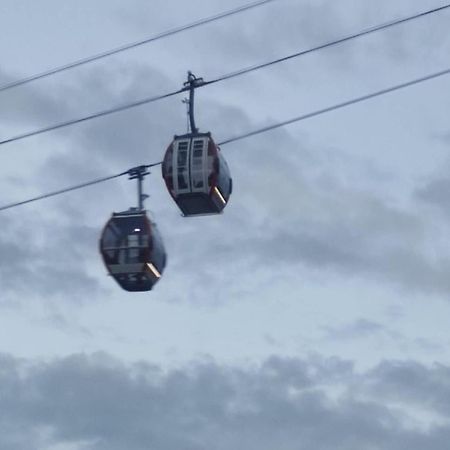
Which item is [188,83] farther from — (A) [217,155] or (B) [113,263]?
(B) [113,263]

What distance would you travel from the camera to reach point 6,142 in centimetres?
3725

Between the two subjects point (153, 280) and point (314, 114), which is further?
point (153, 280)

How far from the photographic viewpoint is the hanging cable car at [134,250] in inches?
1542

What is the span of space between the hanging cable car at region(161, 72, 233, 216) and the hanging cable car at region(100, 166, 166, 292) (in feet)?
3.22

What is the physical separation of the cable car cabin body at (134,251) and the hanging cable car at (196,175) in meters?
1.27

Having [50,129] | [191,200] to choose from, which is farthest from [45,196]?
[191,200]

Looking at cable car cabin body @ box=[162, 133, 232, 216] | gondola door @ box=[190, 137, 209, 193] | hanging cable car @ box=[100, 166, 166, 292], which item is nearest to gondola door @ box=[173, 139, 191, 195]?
cable car cabin body @ box=[162, 133, 232, 216]

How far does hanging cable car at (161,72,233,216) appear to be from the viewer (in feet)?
125

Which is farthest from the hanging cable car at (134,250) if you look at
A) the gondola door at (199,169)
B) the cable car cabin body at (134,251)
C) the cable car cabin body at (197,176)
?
the gondola door at (199,169)

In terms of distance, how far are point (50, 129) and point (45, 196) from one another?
1637mm

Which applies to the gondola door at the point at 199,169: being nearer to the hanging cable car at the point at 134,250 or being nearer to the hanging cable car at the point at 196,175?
the hanging cable car at the point at 196,175

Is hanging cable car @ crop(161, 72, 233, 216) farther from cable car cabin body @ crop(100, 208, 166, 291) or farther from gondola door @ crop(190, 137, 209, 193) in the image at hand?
cable car cabin body @ crop(100, 208, 166, 291)

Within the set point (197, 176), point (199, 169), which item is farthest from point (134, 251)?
point (199, 169)

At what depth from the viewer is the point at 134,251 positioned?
39.3 m
